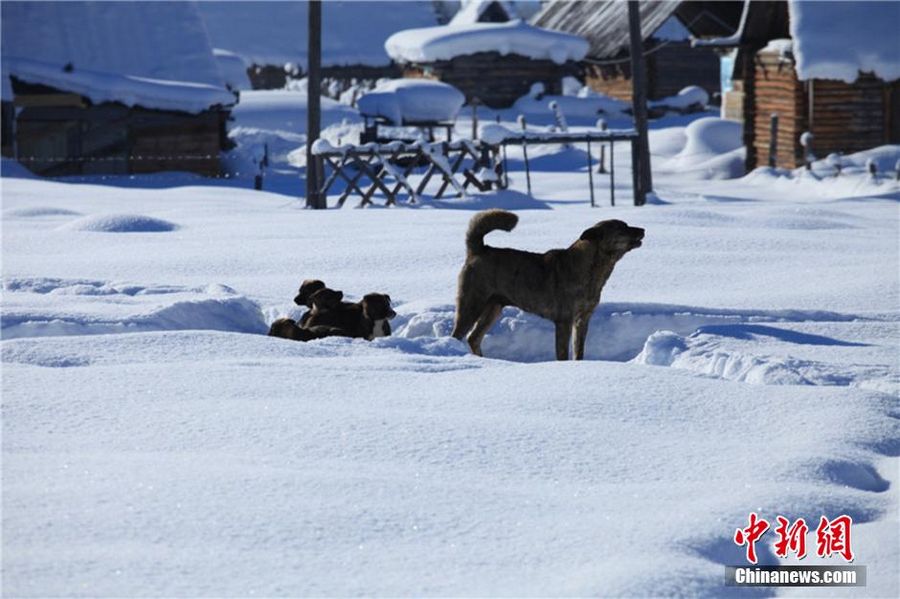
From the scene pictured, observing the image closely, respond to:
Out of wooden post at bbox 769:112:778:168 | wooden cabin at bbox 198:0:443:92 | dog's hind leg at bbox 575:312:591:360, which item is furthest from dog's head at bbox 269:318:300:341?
wooden cabin at bbox 198:0:443:92

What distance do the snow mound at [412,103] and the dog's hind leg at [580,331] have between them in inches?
933

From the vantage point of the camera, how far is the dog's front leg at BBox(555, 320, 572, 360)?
8.05 metres

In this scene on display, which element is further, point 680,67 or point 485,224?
point 680,67

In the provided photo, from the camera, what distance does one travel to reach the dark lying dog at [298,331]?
809 centimetres

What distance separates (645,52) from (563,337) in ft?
117

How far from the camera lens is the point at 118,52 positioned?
28844 mm

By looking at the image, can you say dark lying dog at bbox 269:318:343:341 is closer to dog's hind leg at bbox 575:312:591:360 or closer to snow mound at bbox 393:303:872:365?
snow mound at bbox 393:303:872:365

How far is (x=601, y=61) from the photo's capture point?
4472 cm

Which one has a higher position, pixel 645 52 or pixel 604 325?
pixel 645 52

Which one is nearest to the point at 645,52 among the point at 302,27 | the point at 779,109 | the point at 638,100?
the point at 779,109

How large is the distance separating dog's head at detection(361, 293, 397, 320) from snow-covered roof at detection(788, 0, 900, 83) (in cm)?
1733

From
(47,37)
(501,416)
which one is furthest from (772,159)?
(501,416)

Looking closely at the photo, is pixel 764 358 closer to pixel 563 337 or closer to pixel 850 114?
pixel 563 337

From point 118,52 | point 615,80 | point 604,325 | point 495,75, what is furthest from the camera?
point 615,80
